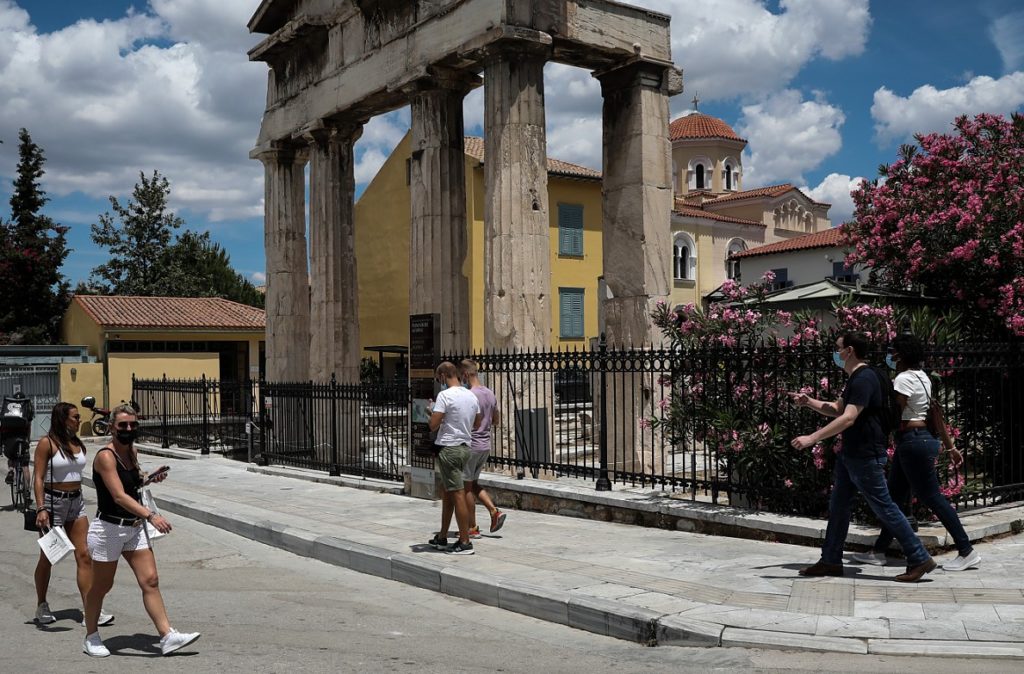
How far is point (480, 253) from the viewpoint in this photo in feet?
114

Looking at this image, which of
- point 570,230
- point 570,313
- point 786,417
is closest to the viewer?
point 786,417

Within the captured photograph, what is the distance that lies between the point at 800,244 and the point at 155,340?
28553 mm

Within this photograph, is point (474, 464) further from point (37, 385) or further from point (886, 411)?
point (37, 385)

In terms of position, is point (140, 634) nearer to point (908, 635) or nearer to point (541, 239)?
point (908, 635)

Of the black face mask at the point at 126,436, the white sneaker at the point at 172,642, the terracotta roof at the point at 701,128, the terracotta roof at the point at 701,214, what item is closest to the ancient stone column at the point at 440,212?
the black face mask at the point at 126,436

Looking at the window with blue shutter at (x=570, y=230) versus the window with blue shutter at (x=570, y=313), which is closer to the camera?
the window with blue shutter at (x=570, y=230)

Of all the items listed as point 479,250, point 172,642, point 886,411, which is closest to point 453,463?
point 172,642

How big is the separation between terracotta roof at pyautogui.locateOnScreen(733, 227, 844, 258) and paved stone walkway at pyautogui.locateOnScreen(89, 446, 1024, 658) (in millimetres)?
35633

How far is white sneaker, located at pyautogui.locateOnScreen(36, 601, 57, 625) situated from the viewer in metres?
6.70

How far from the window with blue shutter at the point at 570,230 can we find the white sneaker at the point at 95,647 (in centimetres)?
3183

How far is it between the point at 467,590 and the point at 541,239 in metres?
7.75

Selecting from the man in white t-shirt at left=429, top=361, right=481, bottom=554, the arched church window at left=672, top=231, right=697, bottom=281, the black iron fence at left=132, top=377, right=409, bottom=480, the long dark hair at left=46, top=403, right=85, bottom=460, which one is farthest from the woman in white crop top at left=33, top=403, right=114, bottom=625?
the arched church window at left=672, top=231, right=697, bottom=281

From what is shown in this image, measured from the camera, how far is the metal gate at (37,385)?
2842 cm

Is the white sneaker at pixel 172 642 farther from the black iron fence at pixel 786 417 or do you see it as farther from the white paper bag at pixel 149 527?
the black iron fence at pixel 786 417
